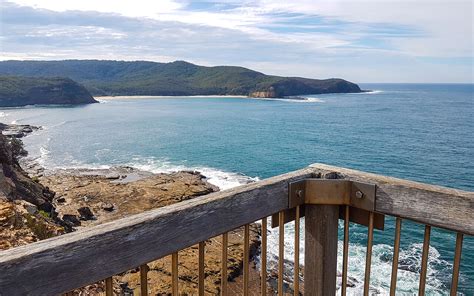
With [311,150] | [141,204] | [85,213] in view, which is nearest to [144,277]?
[85,213]

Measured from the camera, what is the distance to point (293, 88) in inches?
5950

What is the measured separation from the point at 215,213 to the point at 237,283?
13.6 m

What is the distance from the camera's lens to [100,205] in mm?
24922

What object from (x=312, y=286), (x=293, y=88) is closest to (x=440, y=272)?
(x=312, y=286)

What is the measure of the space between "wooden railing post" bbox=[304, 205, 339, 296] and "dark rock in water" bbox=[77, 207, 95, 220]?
21.4 m

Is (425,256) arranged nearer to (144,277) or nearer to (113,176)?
(144,277)

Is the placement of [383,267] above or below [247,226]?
below

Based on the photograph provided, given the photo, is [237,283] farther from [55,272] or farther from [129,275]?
[55,272]

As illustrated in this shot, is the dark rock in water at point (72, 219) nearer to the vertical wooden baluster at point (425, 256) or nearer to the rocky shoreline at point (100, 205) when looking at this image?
the rocky shoreline at point (100, 205)

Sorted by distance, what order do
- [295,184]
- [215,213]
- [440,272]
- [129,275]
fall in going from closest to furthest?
[215,213], [295,184], [129,275], [440,272]

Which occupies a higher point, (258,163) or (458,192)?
(458,192)

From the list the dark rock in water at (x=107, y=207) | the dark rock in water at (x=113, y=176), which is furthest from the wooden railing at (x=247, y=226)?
the dark rock in water at (x=113, y=176)

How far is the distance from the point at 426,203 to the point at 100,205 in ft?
81.6

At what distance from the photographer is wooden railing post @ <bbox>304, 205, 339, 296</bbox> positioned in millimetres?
2428
